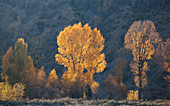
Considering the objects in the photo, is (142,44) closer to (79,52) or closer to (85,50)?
(85,50)

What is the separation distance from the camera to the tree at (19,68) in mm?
27047

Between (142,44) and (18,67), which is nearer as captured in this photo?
(142,44)

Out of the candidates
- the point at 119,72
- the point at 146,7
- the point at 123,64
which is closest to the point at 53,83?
the point at 119,72

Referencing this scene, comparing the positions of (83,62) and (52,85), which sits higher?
(83,62)

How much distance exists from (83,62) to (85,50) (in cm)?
205

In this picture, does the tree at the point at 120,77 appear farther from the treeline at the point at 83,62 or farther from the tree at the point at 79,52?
the tree at the point at 79,52

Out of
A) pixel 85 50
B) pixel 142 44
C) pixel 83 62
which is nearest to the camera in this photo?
pixel 142 44

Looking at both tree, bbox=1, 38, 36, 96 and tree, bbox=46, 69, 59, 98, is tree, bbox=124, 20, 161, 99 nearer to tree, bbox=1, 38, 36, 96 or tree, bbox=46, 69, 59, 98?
tree, bbox=46, 69, 59, 98

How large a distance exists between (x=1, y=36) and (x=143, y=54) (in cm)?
5644

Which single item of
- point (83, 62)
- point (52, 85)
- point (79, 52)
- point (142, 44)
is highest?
point (142, 44)

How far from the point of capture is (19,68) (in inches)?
1097

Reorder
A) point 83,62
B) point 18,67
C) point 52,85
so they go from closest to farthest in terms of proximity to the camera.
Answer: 1. point 83,62
2. point 18,67
3. point 52,85

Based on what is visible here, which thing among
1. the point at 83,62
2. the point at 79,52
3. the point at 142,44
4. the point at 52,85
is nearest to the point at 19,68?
the point at 52,85

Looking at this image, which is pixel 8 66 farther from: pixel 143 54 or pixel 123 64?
pixel 123 64
